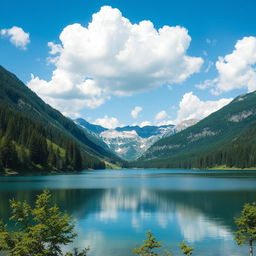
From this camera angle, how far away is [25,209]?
25.5m

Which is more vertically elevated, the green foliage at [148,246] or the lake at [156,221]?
the green foliage at [148,246]

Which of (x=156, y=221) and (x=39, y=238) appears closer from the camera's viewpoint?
(x=39, y=238)

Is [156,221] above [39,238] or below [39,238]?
below

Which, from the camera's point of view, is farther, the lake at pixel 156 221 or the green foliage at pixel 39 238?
the lake at pixel 156 221

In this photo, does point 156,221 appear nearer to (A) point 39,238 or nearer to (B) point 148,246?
(B) point 148,246

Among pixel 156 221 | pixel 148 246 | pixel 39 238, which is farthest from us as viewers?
pixel 156 221

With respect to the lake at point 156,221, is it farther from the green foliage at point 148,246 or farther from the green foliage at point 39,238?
the green foliage at point 39,238

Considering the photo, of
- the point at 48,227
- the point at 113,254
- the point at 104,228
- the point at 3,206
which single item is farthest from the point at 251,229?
the point at 3,206

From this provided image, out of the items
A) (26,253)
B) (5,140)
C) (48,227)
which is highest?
(5,140)

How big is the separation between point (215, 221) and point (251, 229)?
78.4 feet

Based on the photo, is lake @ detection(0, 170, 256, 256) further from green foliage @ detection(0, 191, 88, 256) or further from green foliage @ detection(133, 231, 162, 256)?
green foliage @ detection(0, 191, 88, 256)

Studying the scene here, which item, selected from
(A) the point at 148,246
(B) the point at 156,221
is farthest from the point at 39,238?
(B) the point at 156,221

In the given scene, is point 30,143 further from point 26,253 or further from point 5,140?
point 26,253

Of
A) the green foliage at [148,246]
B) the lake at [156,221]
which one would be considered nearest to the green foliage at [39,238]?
the green foliage at [148,246]
